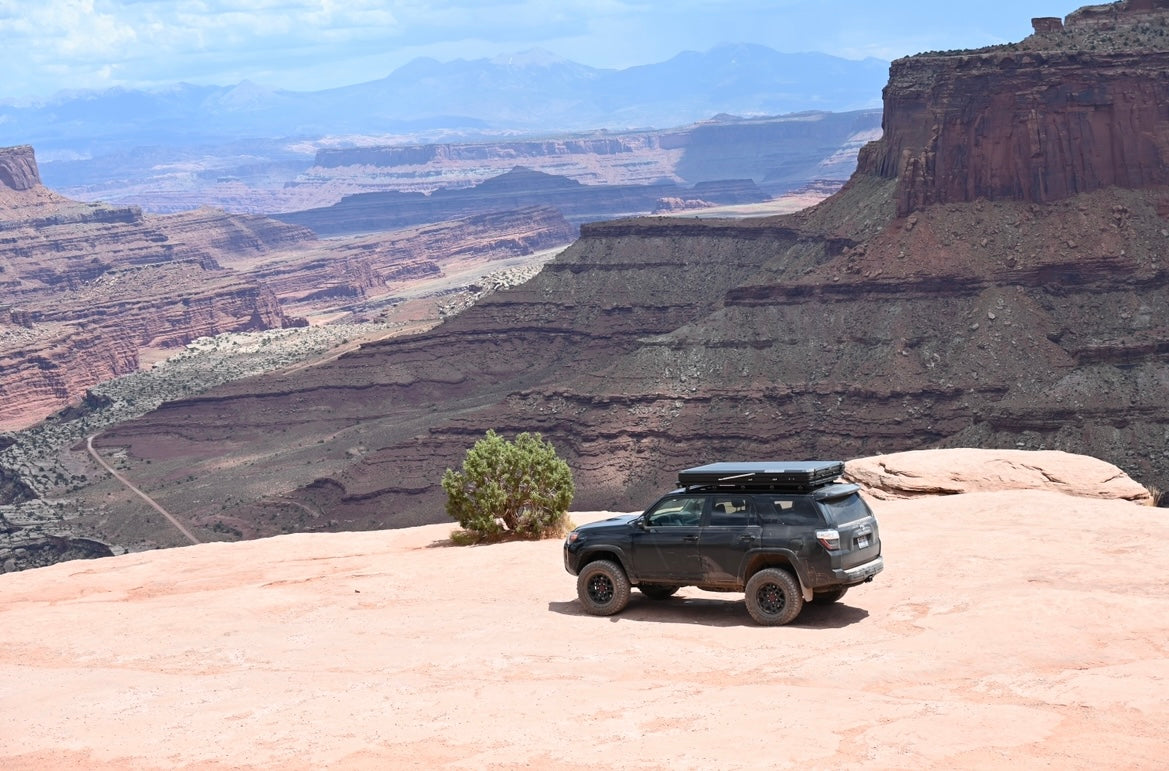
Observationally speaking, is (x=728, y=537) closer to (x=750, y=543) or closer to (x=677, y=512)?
(x=750, y=543)

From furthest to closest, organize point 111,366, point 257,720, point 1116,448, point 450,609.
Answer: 1. point 111,366
2. point 1116,448
3. point 450,609
4. point 257,720

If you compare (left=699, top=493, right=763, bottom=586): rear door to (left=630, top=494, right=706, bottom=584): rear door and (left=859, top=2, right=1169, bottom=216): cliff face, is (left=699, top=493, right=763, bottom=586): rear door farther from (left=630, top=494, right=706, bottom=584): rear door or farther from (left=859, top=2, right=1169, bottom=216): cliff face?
(left=859, top=2, right=1169, bottom=216): cliff face

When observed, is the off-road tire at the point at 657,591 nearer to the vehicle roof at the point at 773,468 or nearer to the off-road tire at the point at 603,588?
the off-road tire at the point at 603,588

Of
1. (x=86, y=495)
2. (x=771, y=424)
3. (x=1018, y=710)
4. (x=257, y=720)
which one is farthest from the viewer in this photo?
(x=86, y=495)

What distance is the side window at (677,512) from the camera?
25828mm

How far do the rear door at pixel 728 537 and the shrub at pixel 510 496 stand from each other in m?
11.4

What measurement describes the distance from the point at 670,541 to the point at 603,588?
1613 mm

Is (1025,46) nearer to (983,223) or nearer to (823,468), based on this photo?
(983,223)

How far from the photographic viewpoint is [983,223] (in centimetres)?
9712

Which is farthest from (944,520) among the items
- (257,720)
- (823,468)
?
(257,720)

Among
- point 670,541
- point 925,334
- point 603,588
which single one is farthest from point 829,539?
point 925,334

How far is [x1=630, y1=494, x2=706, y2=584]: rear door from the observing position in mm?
25609

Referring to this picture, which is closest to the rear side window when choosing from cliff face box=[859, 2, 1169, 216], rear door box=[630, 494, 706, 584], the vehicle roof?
the vehicle roof

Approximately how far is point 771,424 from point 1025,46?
32854mm
